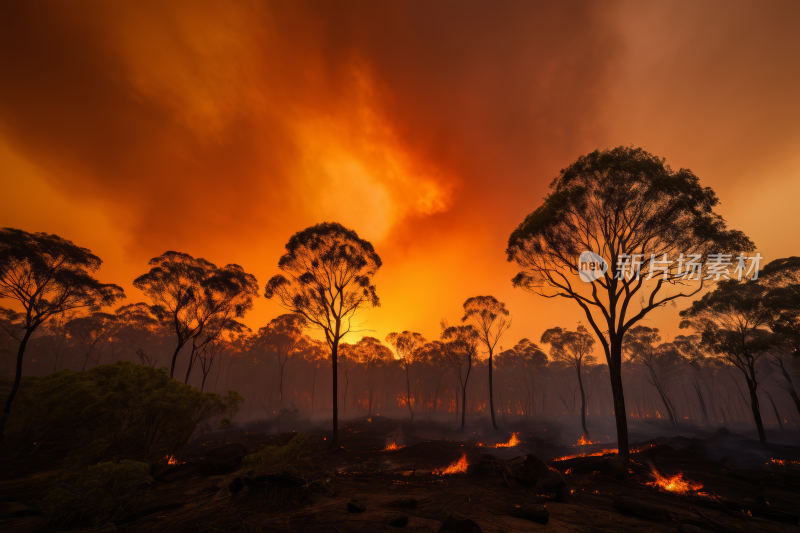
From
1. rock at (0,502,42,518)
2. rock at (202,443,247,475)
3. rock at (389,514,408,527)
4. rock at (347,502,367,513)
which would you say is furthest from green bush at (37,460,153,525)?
rock at (389,514,408,527)

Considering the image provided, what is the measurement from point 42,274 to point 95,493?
2149 cm

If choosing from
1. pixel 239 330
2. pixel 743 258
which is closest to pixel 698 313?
pixel 743 258

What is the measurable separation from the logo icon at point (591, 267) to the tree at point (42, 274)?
37.1m

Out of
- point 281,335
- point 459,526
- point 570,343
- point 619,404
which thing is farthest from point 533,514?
point 281,335

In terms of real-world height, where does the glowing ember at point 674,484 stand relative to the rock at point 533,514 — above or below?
below

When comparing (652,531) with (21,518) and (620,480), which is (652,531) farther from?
(21,518)

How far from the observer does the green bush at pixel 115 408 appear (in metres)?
11.6

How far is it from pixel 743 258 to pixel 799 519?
13.3 m

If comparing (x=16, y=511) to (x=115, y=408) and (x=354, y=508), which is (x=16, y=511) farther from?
(x=354, y=508)

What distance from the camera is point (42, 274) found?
63.7 feet

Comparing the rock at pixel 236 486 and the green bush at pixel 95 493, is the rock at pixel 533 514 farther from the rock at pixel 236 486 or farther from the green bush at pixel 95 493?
the green bush at pixel 95 493

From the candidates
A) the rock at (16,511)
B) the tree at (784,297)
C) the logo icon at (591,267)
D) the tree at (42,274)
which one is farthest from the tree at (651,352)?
the tree at (42,274)

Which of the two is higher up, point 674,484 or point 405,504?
point 405,504

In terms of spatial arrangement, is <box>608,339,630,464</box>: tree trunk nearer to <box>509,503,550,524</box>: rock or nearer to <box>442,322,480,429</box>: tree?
<box>509,503,550,524</box>: rock
